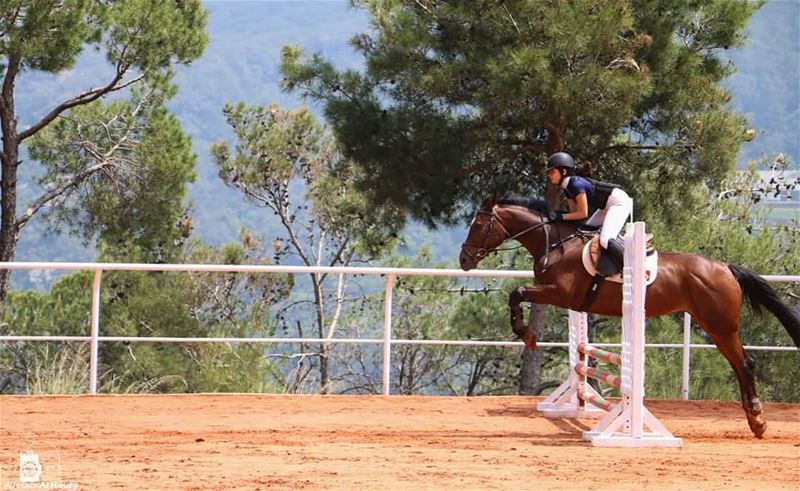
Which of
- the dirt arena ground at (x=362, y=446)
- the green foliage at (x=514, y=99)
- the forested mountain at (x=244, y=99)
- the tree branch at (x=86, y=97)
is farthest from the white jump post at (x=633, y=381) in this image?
the forested mountain at (x=244, y=99)

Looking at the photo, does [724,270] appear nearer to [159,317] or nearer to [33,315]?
[159,317]

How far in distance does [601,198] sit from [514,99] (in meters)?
6.05

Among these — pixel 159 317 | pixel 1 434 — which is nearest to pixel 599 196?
pixel 1 434

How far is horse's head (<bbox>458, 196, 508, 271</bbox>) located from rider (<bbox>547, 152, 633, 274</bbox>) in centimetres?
71

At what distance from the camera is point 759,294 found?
453 inches

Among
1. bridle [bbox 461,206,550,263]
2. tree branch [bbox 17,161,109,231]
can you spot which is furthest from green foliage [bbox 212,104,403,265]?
bridle [bbox 461,206,550,263]

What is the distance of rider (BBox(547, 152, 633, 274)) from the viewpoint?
1116 centimetres

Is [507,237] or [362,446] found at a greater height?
[507,237]

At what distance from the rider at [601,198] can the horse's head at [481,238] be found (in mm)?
714

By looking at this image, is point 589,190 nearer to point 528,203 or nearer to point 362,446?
point 528,203

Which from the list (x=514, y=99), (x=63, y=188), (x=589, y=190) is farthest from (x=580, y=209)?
(x=63, y=188)

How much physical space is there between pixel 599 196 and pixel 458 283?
65.9 ft

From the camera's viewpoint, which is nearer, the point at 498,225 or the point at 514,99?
the point at 498,225

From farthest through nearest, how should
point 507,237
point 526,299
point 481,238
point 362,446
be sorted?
1. point 507,237
2. point 481,238
3. point 526,299
4. point 362,446
